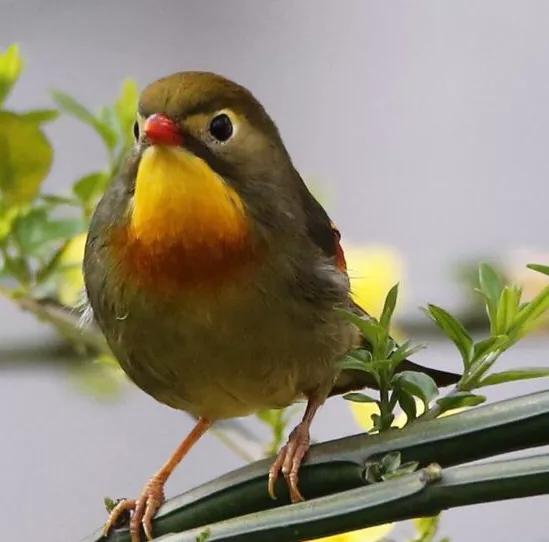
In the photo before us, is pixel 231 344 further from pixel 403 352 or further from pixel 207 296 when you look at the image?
pixel 403 352

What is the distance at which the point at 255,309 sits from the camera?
0.71 meters

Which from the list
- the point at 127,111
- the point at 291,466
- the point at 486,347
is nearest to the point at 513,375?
the point at 486,347

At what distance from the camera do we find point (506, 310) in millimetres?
549

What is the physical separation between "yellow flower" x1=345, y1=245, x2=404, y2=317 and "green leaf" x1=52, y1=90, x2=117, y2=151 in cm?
20

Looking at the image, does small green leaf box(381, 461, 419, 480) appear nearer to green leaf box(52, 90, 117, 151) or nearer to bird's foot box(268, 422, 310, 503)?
bird's foot box(268, 422, 310, 503)

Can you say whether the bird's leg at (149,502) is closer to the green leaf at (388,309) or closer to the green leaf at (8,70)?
the green leaf at (388,309)

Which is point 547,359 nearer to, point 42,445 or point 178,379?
point 42,445

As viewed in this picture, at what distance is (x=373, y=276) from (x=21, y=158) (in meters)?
0.27

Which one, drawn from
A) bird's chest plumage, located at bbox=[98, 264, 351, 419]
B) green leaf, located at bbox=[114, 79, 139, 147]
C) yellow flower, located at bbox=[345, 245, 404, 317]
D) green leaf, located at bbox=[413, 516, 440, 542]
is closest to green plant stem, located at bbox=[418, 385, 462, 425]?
green leaf, located at bbox=[413, 516, 440, 542]

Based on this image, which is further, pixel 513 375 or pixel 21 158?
pixel 21 158

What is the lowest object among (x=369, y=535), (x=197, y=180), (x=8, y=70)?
(x=369, y=535)

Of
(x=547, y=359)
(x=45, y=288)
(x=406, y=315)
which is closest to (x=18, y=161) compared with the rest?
(x=45, y=288)

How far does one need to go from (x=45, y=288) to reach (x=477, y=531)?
4.40 ft

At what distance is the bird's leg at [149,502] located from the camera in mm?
630
